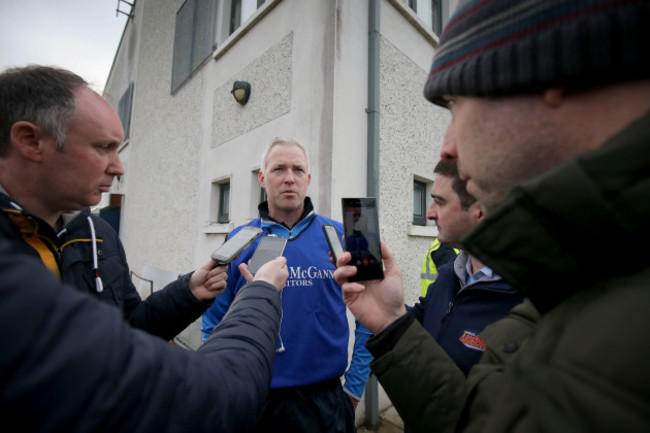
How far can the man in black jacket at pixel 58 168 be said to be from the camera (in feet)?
3.83

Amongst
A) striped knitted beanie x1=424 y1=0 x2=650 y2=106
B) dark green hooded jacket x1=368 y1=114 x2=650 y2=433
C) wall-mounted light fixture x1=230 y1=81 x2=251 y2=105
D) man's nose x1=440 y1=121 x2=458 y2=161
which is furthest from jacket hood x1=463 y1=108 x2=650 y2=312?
wall-mounted light fixture x1=230 y1=81 x2=251 y2=105

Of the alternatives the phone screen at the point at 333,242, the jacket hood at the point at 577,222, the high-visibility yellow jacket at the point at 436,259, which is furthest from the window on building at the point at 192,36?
the jacket hood at the point at 577,222

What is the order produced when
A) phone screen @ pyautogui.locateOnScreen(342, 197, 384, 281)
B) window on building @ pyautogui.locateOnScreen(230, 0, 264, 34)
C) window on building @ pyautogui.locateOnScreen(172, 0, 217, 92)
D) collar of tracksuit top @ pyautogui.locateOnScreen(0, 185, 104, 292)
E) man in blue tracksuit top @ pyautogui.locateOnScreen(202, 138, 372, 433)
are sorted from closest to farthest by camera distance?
collar of tracksuit top @ pyautogui.locateOnScreen(0, 185, 104, 292) < phone screen @ pyautogui.locateOnScreen(342, 197, 384, 281) < man in blue tracksuit top @ pyautogui.locateOnScreen(202, 138, 372, 433) < window on building @ pyautogui.locateOnScreen(230, 0, 264, 34) < window on building @ pyautogui.locateOnScreen(172, 0, 217, 92)

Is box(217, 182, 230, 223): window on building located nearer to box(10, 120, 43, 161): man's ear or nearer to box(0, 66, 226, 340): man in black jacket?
box(0, 66, 226, 340): man in black jacket

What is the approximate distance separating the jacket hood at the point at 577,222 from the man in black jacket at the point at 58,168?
1.51 metres

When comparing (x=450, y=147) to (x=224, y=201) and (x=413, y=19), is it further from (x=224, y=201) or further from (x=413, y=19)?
(x=224, y=201)

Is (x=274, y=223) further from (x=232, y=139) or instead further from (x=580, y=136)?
(x=232, y=139)

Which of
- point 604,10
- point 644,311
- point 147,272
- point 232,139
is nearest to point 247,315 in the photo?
point 644,311

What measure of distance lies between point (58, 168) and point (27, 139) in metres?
0.14

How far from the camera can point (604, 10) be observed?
0.52 m

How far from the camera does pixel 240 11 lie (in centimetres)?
445

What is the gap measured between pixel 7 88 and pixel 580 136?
6.18 feet

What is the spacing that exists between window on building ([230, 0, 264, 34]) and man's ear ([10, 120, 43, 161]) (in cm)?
377

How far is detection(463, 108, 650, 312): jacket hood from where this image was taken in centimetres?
46
